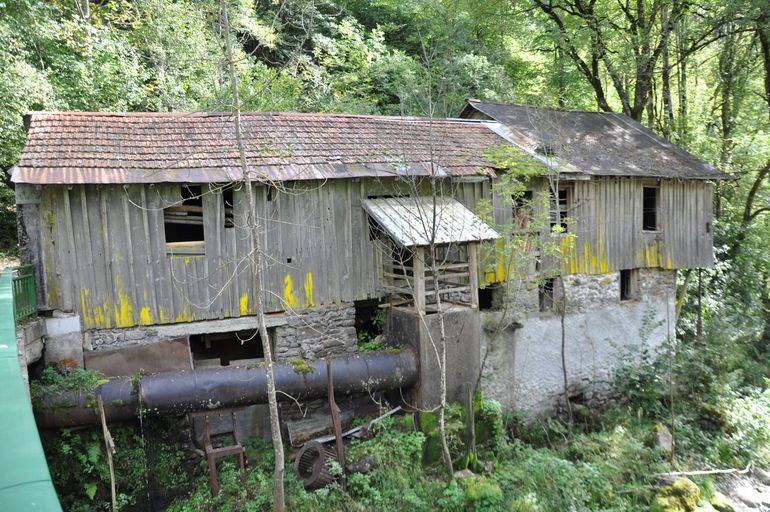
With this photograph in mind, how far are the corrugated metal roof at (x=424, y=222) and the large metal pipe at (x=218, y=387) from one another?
220 cm

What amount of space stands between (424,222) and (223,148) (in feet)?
13.4

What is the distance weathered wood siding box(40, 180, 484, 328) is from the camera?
29.9 feet

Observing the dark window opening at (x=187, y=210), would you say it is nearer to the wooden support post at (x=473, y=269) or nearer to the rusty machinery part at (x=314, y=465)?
the rusty machinery part at (x=314, y=465)

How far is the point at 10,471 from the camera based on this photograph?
2.70m

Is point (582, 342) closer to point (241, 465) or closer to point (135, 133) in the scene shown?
point (241, 465)

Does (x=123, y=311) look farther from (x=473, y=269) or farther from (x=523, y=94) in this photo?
(x=523, y=94)

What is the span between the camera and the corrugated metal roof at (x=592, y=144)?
42.8ft

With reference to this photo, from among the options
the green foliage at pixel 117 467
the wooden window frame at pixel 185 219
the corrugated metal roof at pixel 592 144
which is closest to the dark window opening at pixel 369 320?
the wooden window frame at pixel 185 219

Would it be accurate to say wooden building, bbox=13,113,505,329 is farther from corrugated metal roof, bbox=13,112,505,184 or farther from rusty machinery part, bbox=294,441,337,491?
rusty machinery part, bbox=294,441,337,491

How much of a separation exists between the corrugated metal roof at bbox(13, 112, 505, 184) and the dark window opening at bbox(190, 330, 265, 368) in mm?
3653

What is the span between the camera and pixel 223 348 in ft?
39.0

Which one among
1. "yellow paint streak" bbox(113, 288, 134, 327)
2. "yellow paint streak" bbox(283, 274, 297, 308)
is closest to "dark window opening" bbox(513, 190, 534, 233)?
"yellow paint streak" bbox(283, 274, 297, 308)

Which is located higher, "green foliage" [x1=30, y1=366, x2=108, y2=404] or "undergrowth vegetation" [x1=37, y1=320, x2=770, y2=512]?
"green foliage" [x1=30, y1=366, x2=108, y2=404]

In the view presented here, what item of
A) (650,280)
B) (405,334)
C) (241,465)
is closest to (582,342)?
(650,280)
